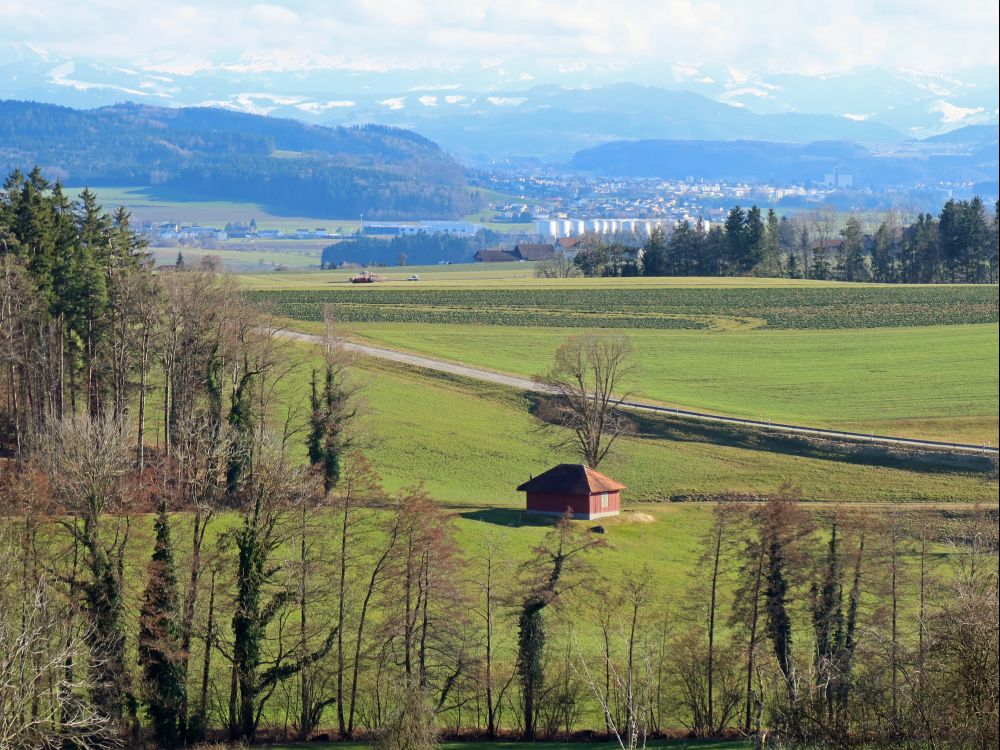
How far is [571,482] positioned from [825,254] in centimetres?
9290

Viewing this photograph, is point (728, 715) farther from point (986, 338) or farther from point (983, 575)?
point (986, 338)

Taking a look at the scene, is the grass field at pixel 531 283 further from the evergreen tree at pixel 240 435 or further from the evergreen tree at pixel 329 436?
the evergreen tree at pixel 240 435

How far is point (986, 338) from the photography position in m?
96.9

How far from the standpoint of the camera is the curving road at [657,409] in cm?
6906

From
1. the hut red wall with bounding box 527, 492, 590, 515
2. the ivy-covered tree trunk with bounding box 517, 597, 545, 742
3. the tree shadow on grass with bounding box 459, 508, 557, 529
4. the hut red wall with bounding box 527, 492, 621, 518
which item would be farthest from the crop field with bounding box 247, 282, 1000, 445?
the ivy-covered tree trunk with bounding box 517, 597, 545, 742

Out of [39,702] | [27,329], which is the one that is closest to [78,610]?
[39,702]

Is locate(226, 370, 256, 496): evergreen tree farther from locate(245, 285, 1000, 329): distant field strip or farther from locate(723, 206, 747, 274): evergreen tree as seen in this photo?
locate(723, 206, 747, 274): evergreen tree

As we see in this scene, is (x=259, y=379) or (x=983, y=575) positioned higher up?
(x=259, y=379)

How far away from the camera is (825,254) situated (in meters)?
145

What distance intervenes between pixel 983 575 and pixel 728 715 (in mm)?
9687

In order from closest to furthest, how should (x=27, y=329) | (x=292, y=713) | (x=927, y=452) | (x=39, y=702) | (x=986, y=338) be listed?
(x=39, y=702) < (x=292, y=713) < (x=27, y=329) < (x=927, y=452) < (x=986, y=338)

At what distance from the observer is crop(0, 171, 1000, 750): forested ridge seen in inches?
1444

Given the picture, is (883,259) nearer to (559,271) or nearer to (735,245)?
(735,245)

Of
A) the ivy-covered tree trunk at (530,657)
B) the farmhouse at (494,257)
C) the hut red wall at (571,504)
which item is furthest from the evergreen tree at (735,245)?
the ivy-covered tree trunk at (530,657)
